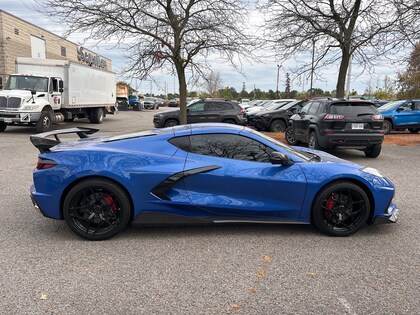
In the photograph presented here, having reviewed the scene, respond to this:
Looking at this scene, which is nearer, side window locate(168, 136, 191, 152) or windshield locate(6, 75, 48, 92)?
side window locate(168, 136, 191, 152)

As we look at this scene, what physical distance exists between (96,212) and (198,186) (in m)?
1.18

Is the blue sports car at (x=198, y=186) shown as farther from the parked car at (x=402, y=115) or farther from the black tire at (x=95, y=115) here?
the black tire at (x=95, y=115)

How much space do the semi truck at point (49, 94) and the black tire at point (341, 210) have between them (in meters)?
14.2

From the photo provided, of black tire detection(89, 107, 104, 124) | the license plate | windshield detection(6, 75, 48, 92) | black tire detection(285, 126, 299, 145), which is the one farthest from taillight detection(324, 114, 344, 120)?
black tire detection(89, 107, 104, 124)

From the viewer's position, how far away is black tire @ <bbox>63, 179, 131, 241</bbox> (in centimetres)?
406

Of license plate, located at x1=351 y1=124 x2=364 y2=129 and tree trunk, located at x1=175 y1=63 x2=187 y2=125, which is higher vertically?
tree trunk, located at x1=175 y1=63 x2=187 y2=125

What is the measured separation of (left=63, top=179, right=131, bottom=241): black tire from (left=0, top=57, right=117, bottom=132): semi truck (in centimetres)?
1275

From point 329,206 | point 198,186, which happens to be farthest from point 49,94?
point 329,206

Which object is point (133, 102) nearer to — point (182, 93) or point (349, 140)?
point (182, 93)

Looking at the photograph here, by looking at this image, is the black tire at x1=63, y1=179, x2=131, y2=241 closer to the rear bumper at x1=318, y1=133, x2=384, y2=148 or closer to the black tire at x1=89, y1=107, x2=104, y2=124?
the rear bumper at x1=318, y1=133, x2=384, y2=148

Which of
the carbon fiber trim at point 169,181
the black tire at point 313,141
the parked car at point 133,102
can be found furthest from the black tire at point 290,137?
the parked car at point 133,102

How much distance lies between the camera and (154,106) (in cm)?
5469

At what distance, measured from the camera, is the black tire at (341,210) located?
4254 millimetres

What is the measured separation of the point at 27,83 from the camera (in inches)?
646
